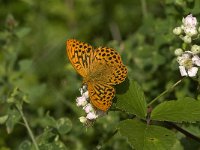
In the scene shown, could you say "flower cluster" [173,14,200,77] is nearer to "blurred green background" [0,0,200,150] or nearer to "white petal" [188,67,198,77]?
"white petal" [188,67,198,77]

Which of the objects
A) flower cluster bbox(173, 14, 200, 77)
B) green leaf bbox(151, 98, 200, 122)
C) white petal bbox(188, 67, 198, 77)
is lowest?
green leaf bbox(151, 98, 200, 122)

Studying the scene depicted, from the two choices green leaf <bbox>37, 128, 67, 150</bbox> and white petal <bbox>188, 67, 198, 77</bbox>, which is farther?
green leaf <bbox>37, 128, 67, 150</bbox>

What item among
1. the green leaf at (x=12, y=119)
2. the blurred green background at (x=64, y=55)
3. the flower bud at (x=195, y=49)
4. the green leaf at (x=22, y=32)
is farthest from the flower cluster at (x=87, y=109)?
the green leaf at (x=22, y=32)

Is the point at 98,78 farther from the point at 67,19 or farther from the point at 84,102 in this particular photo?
the point at 67,19

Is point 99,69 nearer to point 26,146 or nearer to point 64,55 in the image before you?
point 26,146

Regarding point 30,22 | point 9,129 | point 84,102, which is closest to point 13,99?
point 9,129

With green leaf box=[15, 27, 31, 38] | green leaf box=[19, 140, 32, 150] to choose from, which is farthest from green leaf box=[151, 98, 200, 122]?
green leaf box=[15, 27, 31, 38]
